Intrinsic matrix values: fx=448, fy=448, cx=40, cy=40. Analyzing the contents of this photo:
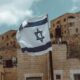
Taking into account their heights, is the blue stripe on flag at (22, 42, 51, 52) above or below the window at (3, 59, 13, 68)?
below

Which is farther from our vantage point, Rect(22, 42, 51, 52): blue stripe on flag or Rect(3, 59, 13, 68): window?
Rect(3, 59, 13, 68): window

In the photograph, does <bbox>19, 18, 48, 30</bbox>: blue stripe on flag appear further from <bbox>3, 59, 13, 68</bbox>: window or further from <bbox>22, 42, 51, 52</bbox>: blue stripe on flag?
<bbox>3, 59, 13, 68</bbox>: window

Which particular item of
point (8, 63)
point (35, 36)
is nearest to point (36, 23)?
point (35, 36)

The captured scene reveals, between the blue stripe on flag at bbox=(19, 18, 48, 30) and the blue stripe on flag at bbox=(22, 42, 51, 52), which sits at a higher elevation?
the blue stripe on flag at bbox=(19, 18, 48, 30)

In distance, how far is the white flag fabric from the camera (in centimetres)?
1602

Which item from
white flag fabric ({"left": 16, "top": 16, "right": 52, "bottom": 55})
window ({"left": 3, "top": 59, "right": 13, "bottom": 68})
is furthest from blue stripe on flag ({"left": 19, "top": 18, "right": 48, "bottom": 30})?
window ({"left": 3, "top": 59, "right": 13, "bottom": 68})

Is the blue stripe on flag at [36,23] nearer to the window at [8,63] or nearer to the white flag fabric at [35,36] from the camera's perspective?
the white flag fabric at [35,36]

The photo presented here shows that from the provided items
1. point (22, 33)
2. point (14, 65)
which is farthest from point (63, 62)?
point (22, 33)

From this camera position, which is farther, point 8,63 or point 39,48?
point 8,63

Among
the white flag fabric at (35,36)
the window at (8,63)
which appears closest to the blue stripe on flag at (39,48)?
the white flag fabric at (35,36)

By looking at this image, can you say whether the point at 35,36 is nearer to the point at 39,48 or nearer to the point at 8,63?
the point at 39,48

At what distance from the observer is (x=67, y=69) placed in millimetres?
31266

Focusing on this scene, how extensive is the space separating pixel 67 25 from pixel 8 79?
60243 millimetres

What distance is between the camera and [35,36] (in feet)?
53.3
